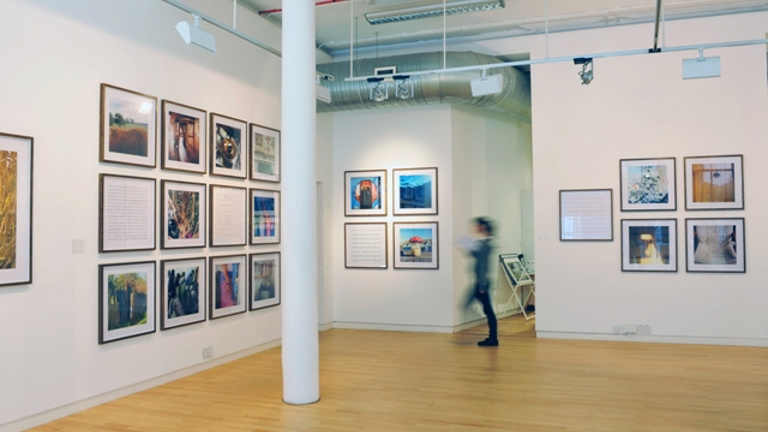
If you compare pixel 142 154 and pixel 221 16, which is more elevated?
pixel 221 16

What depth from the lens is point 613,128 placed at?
9.11 m

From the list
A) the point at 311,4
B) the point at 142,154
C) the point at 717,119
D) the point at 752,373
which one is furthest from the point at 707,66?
the point at 142,154

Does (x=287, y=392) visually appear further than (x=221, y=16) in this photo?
No

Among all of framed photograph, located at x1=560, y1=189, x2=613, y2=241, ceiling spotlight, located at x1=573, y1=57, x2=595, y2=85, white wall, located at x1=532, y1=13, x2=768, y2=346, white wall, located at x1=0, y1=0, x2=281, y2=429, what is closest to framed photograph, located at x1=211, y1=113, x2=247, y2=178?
white wall, located at x1=0, y1=0, x2=281, y2=429

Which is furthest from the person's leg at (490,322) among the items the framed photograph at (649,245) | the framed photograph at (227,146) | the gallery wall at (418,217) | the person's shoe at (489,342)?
the framed photograph at (227,146)

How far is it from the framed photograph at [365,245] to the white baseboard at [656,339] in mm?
2745

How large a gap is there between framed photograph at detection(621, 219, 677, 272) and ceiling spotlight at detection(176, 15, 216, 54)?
6121 mm

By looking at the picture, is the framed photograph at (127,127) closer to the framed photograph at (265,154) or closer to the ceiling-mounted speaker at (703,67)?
the framed photograph at (265,154)

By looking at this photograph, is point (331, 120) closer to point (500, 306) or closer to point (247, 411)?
point (500, 306)

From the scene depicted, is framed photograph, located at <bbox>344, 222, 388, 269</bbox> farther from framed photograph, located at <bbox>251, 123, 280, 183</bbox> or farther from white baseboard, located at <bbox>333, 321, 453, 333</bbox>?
framed photograph, located at <bbox>251, 123, 280, 183</bbox>

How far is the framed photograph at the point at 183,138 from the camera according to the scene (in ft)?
22.6

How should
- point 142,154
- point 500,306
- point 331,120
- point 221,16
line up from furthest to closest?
point 500,306
point 331,120
point 221,16
point 142,154

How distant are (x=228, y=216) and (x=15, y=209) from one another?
293 centimetres

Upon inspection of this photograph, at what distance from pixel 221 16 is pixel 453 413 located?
17.8 ft
